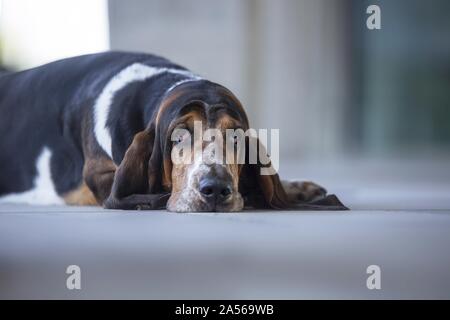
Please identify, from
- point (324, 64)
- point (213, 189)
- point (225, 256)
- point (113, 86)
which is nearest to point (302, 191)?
point (213, 189)

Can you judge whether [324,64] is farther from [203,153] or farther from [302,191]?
[203,153]

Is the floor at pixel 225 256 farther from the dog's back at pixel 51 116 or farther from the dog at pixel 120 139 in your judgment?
the dog's back at pixel 51 116

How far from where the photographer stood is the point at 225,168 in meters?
2.14

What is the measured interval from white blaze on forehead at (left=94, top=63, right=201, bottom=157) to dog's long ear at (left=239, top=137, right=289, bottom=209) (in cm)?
32

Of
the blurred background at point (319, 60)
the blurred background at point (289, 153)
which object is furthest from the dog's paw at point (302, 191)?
the blurred background at point (319, 60)

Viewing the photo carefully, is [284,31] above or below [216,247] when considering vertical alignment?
above

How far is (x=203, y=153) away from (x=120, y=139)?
→ 0.41 metres

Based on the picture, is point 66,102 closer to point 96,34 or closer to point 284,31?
point 96,34

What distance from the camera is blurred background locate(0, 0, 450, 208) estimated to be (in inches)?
188

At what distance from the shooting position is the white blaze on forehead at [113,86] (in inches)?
97.6

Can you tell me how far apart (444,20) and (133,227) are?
3.27 metres

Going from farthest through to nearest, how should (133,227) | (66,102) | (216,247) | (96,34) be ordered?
(96,34) < (66,102) < (133,227) < (216,247)
